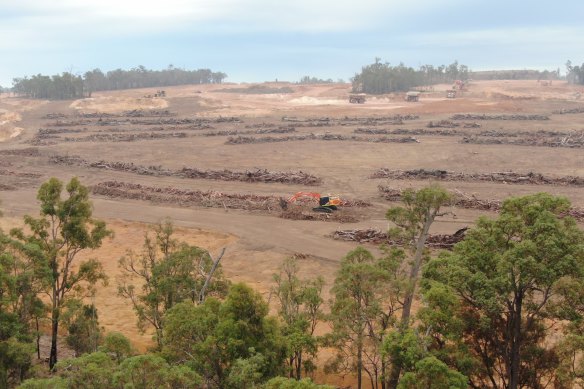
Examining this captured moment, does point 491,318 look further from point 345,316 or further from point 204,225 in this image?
point 204,225

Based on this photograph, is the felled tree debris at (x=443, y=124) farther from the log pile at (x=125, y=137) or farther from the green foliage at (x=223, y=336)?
the green foliage at (x=223, y=336)

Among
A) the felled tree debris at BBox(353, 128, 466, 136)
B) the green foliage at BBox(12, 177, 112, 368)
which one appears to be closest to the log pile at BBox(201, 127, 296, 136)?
the felled tree debris at BBox(353, 128, 466, 136)

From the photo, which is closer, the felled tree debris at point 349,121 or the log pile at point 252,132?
the log pile at point 252,132

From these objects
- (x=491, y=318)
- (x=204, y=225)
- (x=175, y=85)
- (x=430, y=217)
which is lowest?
(x=204, y=225)

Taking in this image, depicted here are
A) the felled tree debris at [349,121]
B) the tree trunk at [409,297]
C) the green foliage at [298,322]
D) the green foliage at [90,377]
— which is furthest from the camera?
the felled tree debris at [349,121]

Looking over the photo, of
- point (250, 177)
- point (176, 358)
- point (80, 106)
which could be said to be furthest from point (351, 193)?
point (80, 106)

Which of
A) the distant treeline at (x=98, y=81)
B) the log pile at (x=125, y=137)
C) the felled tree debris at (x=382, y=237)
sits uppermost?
the distant treeline at (x=98, y=81)

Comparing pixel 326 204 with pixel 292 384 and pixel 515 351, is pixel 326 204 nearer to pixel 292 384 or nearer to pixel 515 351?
pixel 515 351

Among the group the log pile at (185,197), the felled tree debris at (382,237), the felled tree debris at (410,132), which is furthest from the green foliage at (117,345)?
the felled tree debris at (410,132)
